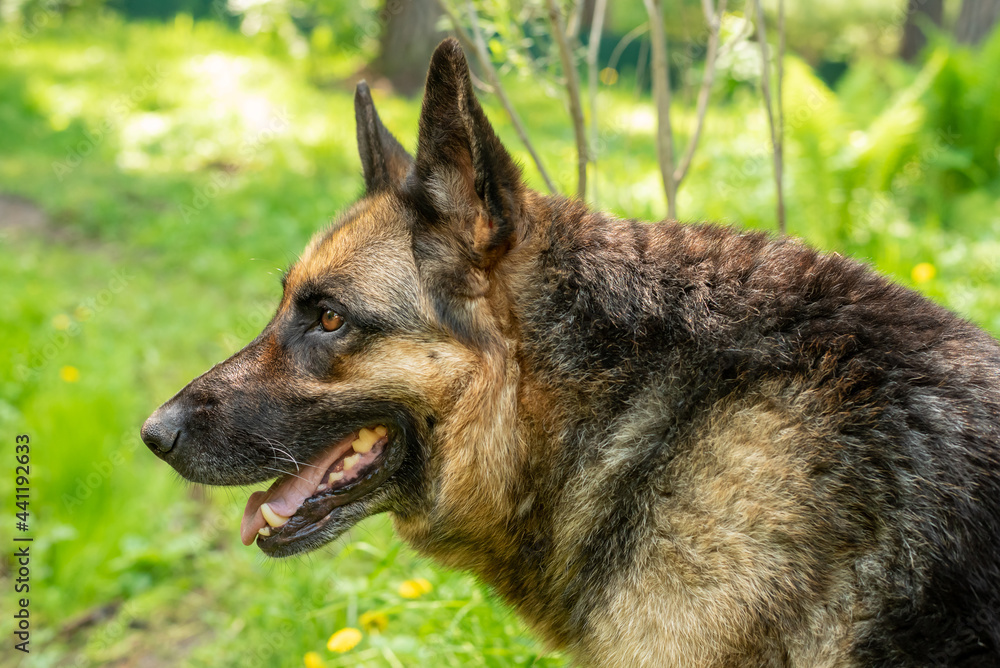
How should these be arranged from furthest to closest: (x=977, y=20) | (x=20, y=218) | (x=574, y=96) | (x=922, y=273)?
(x=977, y=20) → (x=20, y=218) → (x=922, y=273) → (x=574, y=96)

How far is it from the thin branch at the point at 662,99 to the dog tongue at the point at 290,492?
2144 millimetres

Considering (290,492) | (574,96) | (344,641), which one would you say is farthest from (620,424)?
(574,96)

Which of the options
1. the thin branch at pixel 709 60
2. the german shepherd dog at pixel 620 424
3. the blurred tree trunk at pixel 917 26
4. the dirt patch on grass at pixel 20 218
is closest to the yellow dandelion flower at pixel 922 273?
the thin branch at pixel 709 60

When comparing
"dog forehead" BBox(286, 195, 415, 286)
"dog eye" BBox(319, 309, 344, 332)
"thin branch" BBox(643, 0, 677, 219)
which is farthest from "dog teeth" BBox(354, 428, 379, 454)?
"thin branch" BBox(643, 0, 677, 219)

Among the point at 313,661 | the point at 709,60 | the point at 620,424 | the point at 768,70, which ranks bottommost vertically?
the point at 313,661

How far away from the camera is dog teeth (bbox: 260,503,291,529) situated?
281cm

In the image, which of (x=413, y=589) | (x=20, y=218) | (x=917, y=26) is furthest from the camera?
(x=917, y=26)

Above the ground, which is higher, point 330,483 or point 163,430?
point 163,430

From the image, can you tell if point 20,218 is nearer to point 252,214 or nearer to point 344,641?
point 252,214

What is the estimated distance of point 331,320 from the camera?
271cm

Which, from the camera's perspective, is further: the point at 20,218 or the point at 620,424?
the point at 20,218

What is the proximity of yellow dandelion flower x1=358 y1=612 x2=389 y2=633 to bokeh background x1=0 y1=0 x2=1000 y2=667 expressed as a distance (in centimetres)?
3

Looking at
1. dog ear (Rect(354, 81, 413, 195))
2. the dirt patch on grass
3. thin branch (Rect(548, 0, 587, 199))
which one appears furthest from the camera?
the dirt patch on grass

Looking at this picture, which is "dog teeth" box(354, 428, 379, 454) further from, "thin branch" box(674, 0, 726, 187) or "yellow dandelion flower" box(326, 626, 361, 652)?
"thin branch" box(674, 0, 726, 187)
